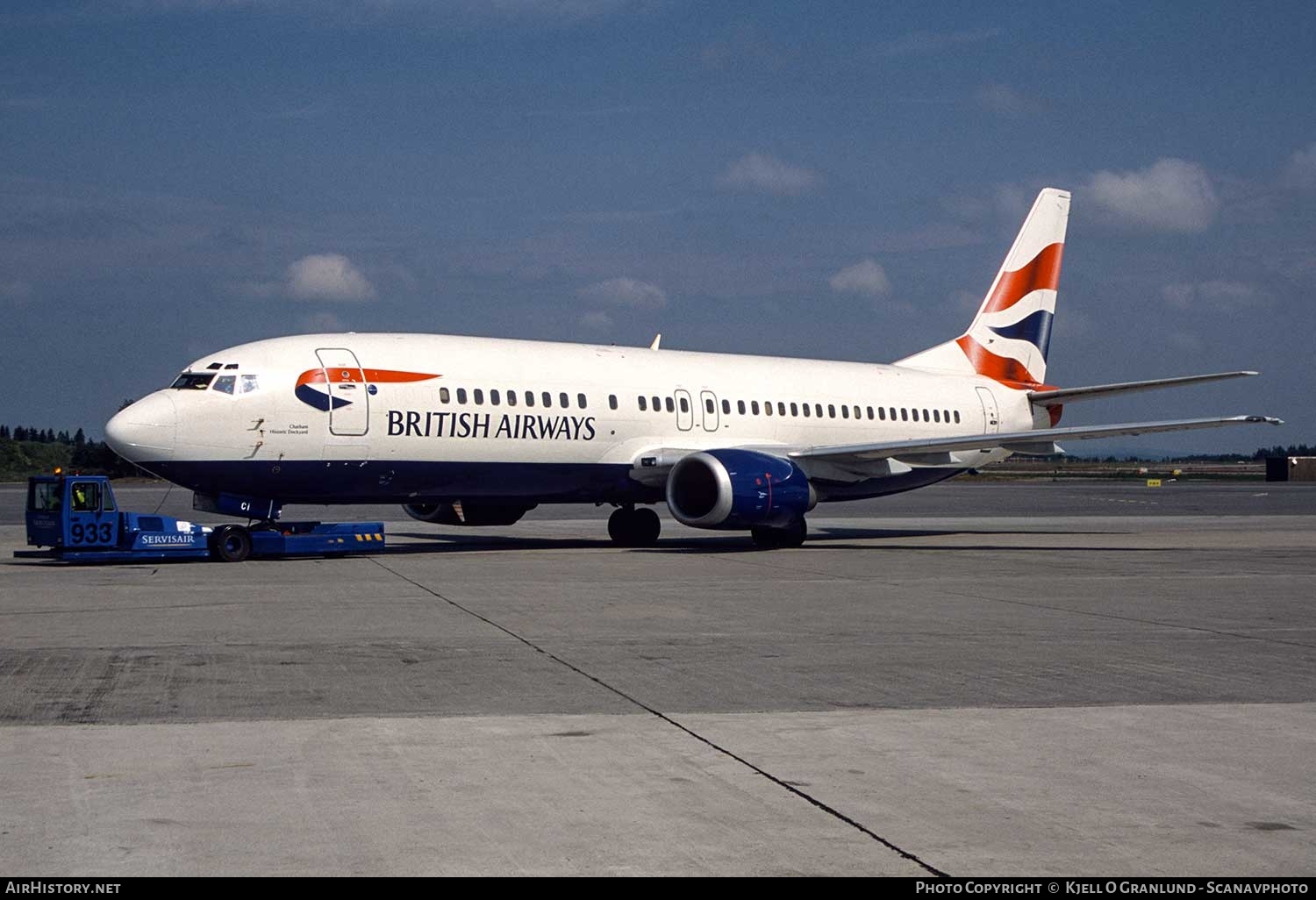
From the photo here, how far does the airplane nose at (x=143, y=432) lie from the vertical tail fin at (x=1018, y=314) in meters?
18.7

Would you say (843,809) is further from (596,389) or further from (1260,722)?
(596,389)

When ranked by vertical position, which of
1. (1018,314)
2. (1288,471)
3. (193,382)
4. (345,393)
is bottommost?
(1288,471)

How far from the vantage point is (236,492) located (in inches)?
874

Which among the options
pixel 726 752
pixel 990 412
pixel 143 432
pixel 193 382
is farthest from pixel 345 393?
pixel 990 412

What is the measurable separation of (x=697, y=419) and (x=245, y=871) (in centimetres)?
2301

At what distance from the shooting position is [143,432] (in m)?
21.1

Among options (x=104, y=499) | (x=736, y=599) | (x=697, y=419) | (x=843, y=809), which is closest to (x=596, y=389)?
(x=697, y=419)

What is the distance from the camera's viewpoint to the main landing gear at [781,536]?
86.3 feet

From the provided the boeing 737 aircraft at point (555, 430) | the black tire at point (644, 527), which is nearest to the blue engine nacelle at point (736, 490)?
the boeing 737 aircraft at point (555, 430)

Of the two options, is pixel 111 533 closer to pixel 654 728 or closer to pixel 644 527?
pixel 644 527

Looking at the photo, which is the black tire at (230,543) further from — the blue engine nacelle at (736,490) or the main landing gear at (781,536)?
the main landing gear at (781,536)

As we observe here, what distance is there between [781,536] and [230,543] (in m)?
10.1

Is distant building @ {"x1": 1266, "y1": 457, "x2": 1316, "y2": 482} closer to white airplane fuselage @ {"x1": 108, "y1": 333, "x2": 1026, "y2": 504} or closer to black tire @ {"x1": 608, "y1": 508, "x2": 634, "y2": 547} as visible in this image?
white airplane fuselage @ {"x1": 108, "y1": 333, "x2": 1026, "y2": 504}
